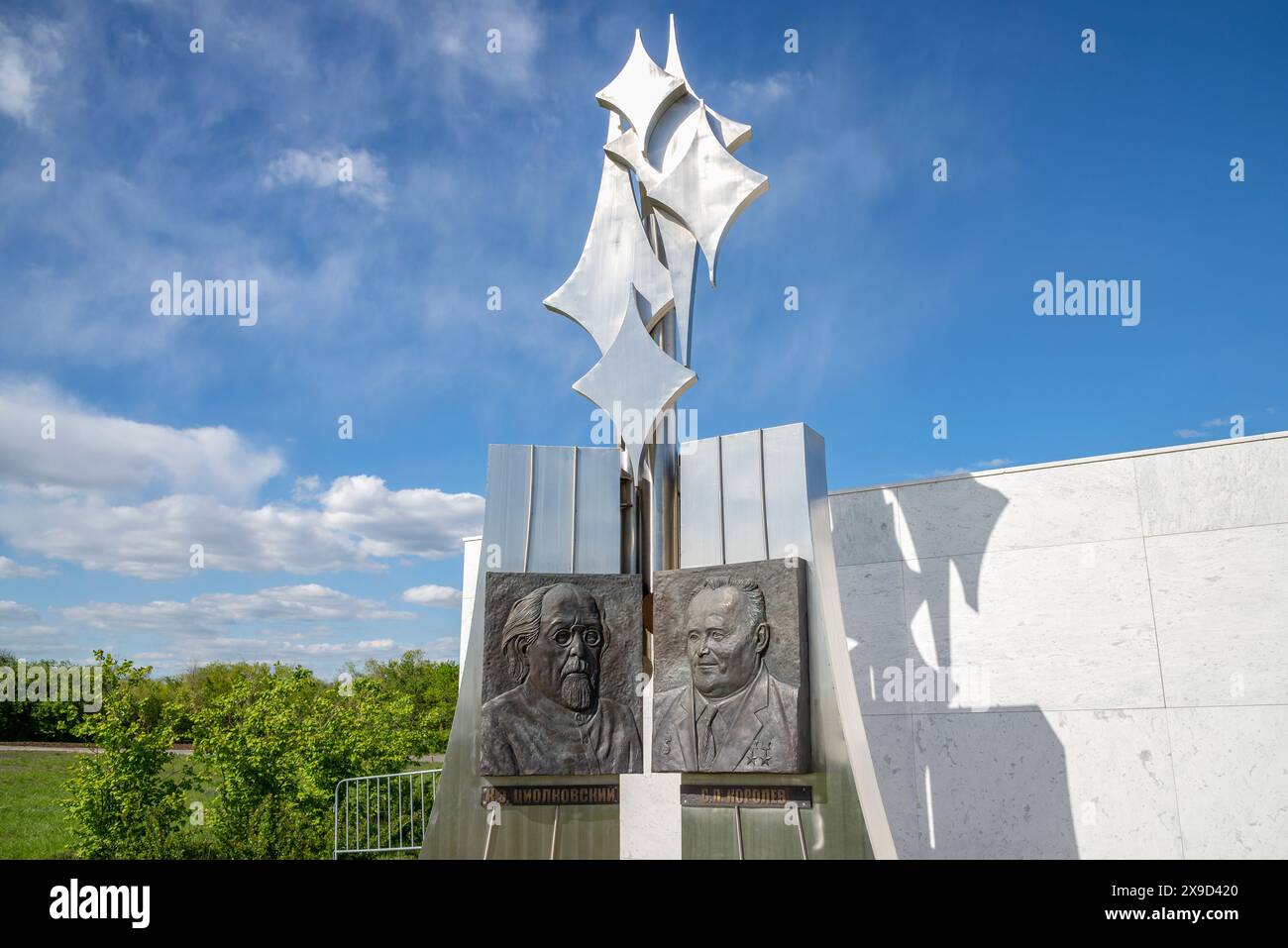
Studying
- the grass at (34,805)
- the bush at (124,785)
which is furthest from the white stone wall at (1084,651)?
the grass at (34,805)

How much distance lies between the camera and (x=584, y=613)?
7785 millimetres

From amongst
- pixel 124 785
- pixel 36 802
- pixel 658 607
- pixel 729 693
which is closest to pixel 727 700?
pixel 729 693

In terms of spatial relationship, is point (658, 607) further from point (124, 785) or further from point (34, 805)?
point (34, 805)

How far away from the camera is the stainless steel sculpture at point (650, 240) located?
327 inches

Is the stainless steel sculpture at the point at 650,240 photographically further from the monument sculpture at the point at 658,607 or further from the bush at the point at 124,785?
the bush at the point at 124,785

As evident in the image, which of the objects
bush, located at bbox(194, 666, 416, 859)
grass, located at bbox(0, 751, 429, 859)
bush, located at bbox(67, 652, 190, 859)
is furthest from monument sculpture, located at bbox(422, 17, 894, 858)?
grass, located at bbox(0, 751, 429, 859)

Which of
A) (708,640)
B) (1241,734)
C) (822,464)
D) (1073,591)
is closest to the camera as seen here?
(708,640)

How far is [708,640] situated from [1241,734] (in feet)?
17.5

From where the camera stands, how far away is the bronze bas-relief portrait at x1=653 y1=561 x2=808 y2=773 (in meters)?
7.13

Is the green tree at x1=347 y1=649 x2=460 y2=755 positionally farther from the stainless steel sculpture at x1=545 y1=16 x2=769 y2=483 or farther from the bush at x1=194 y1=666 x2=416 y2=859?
the stainless steel sculpture at x1=545 y1=16 x2=769 y2=483

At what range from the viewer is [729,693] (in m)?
7.36
